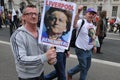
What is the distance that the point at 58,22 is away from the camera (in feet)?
8.29

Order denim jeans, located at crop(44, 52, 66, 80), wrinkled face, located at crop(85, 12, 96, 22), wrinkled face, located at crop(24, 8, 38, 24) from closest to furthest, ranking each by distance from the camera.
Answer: wrinkled face, located at crop(24, 8, 38, 24)
denim jeans, located at crop(44, 52, 66, 80)
wrinkled face, located at crop(85, 12, 96, 22)

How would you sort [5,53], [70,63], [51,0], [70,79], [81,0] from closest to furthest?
[51,0] → [70,79] → [70,63] → [5,53] → [81,0]

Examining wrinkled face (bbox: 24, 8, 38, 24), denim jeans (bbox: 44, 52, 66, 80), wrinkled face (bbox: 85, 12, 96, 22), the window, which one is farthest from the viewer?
the window

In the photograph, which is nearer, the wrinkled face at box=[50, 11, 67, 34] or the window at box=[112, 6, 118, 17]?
the wrinkled face at box=[50, 11, 67, 34]

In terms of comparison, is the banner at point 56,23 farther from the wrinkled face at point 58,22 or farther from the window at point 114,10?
the window at point 114,10

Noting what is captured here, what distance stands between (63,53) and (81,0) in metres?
51.4

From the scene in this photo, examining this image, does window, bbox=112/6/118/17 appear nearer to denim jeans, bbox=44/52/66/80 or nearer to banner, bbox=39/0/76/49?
denim jeans, bbox=44/52/66/80

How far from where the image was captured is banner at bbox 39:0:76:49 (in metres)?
2.49

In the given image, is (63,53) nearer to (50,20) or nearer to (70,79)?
(70,79)

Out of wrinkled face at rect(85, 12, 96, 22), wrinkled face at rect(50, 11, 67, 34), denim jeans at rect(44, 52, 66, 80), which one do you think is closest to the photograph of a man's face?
wrinkled face at rect(50, 11, 67, 34)

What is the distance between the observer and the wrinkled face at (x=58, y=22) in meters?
2.51

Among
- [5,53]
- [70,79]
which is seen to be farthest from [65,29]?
[5,53]

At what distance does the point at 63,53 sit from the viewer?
13.5 feet

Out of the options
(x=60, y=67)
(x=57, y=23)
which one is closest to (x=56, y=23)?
(x=57, y=23)
